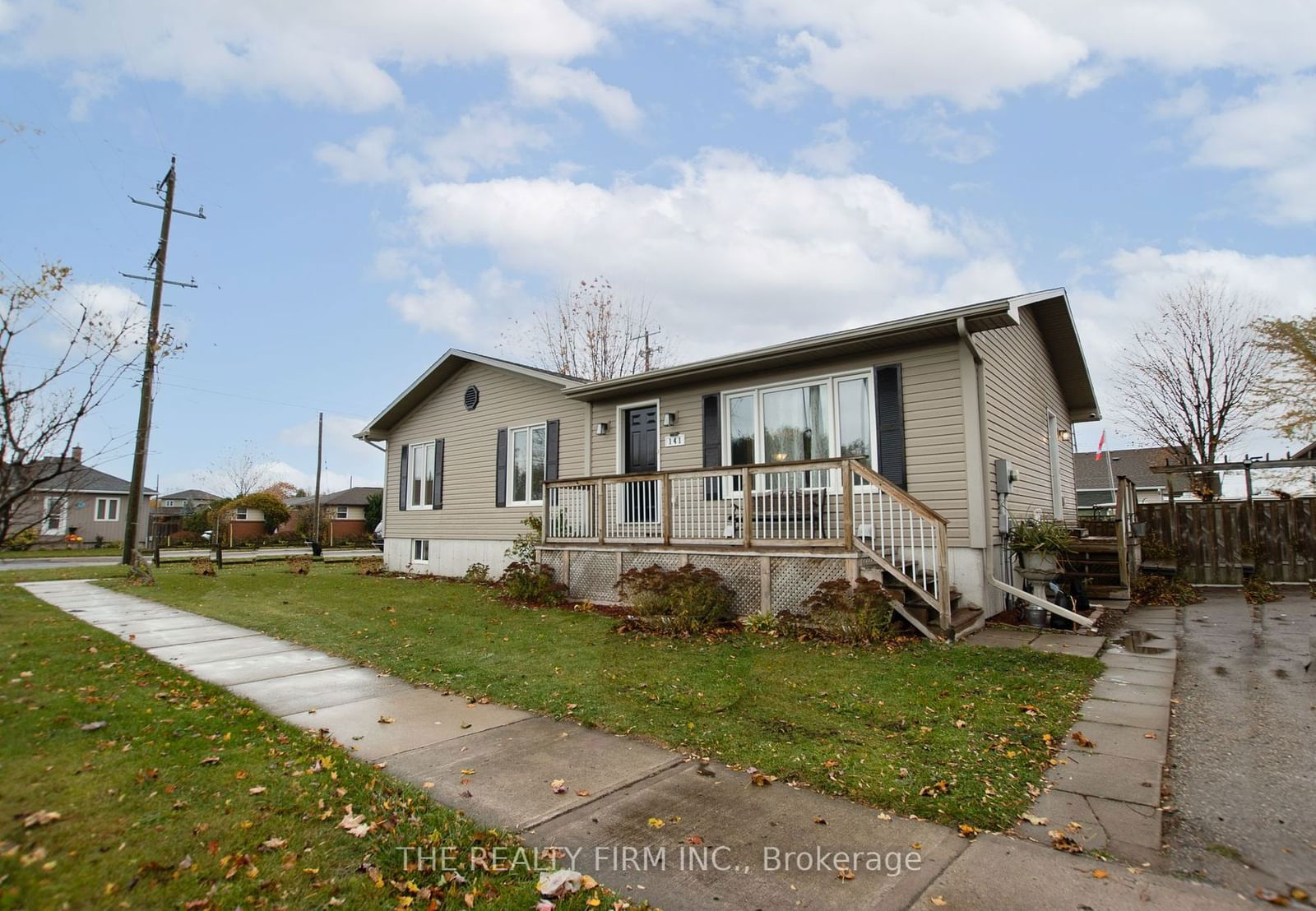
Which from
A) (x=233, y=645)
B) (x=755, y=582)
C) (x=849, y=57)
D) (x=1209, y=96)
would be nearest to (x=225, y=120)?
(x=233, y=645)

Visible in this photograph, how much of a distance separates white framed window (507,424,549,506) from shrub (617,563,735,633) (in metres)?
5.21

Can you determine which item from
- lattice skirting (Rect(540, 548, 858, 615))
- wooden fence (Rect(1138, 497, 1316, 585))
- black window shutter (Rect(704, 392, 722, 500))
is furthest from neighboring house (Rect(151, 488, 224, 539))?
wooden fence (Rect(1138, 497, 1316, 585))

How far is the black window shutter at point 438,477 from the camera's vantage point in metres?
15.3

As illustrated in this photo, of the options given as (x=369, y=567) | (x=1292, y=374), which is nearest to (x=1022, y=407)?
(x=1292, y=374)

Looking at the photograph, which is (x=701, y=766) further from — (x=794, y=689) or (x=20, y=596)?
(x=20, y=596)

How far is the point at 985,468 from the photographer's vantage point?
8.17 m

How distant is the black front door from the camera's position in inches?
413

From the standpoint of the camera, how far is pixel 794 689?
17.1ft

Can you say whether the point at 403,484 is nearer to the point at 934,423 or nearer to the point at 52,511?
the point at 52,511

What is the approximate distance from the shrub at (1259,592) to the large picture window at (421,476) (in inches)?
609

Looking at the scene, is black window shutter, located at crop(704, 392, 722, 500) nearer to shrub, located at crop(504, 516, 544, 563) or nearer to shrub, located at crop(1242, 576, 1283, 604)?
shrub, located at crop(504, 516, 544, 563)

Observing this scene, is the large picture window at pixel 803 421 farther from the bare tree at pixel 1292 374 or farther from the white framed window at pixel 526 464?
the bare tree at pixel 1292 374

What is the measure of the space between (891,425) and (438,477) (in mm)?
10736

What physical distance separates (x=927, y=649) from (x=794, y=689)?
193 centimetres
